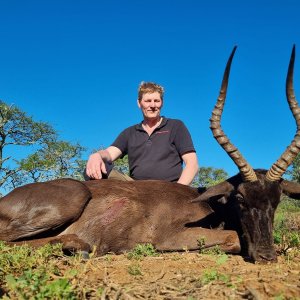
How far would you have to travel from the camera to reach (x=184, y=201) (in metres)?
6.41

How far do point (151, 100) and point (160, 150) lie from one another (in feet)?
3.05

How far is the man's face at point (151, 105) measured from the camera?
7.68 meters

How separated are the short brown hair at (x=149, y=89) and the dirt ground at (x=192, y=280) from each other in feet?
12.6

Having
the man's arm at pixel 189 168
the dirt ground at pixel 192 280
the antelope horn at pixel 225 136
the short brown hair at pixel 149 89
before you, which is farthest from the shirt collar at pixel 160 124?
the dirt ground at pixel 192 280

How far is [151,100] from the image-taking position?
7680 millimetres

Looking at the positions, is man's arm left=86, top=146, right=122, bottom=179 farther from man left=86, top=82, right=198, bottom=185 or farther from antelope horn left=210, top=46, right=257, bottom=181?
antelope horn left=210, top=46, right=257, bottom=181

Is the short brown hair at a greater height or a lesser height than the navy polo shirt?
greater

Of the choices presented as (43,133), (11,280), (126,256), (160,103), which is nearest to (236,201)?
(126,256)

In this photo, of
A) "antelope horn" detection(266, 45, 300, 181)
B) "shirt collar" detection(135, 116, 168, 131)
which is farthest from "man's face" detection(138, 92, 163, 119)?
"antelope horn" detection(266, 45, 300, 181)

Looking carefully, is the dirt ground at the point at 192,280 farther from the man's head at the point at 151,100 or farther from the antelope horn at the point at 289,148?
the man's head at the point at 151,100

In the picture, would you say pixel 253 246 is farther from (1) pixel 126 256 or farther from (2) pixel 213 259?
(1) pixel 126 256

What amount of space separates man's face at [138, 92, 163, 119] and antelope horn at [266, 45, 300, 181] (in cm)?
257

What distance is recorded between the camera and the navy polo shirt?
739 centimetres

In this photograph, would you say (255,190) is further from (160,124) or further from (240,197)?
(160,124)
